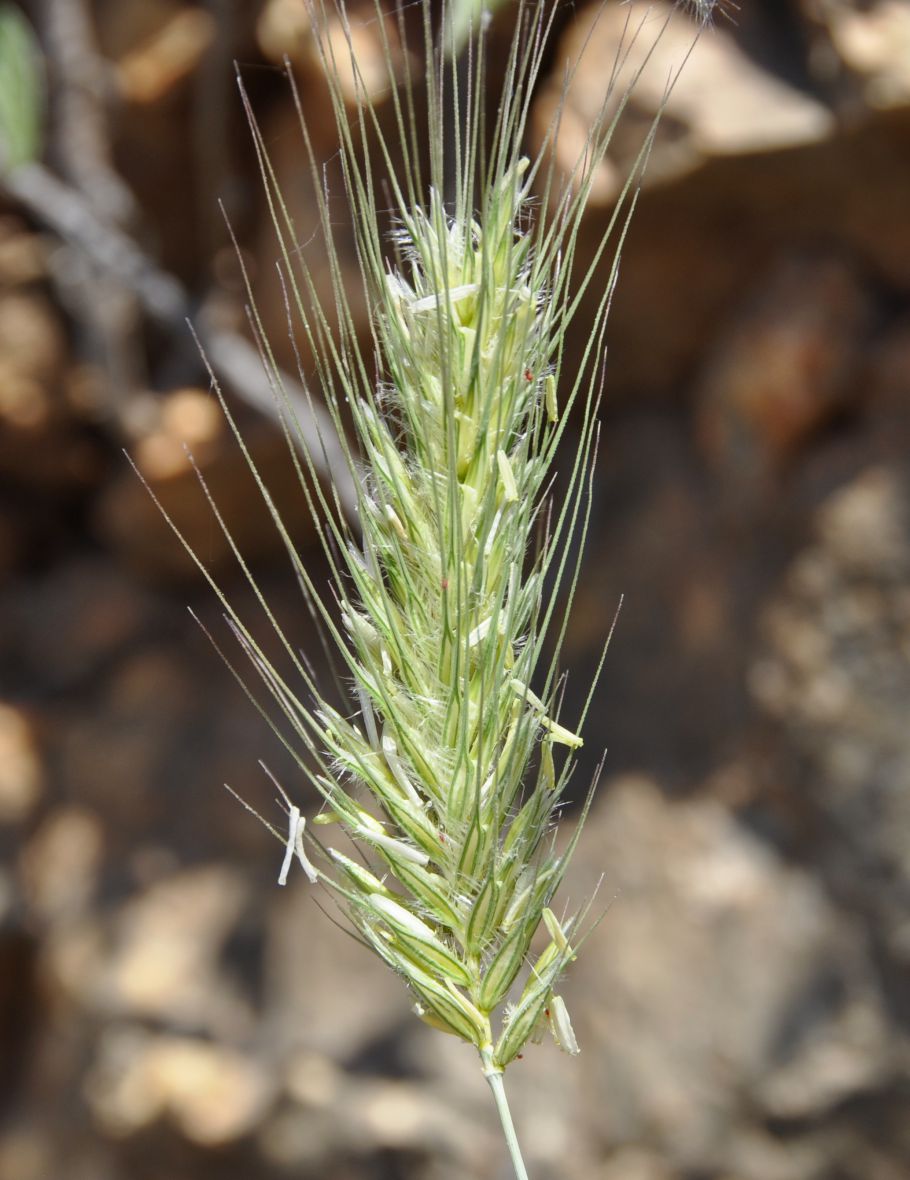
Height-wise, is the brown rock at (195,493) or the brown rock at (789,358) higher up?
the brown rock at (789,358)

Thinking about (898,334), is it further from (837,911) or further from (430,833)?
(430,833)

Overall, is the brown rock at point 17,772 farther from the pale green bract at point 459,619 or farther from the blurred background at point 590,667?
the pale green bract at point 459,619

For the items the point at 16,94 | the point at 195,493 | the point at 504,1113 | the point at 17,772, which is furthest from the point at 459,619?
the point at 17,772

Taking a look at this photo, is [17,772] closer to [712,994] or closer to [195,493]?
[195,493]

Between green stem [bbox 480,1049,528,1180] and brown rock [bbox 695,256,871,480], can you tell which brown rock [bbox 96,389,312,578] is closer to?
brown rock [bbox 695,256,871,480]

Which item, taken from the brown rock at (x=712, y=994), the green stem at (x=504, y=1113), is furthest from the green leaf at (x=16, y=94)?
the green stem at (x=504, y=1113)

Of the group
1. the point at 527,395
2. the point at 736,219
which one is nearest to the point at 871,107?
the point at 736,219
